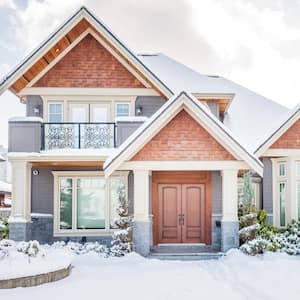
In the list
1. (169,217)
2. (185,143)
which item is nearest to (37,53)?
(185,143)

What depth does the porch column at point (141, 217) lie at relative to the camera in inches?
522

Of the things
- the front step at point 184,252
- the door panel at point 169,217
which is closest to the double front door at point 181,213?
the door panel at point 169,217

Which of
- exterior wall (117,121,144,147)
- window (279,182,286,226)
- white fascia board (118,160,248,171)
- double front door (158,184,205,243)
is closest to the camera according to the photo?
white fascia board (118,160,248,171)

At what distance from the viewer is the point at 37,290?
30.5ft

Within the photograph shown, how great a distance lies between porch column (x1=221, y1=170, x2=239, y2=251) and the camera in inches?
530

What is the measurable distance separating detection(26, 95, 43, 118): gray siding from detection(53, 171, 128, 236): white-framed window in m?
2.18

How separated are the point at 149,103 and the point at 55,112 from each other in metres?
3.30

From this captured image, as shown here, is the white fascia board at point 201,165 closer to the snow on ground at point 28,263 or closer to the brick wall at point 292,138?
the brick wall at point 292,138

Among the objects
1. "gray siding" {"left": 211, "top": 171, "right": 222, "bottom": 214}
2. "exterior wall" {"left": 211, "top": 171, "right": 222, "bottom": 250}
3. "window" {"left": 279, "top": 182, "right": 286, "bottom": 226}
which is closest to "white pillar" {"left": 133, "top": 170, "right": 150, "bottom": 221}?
"exterior wall" {"left": 211, "top": 171, "right": 222, "bottom": 250}

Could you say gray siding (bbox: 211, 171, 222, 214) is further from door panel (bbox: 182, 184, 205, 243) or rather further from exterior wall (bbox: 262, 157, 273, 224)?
exterior wall (bbox: 262, 157, 273, 224)

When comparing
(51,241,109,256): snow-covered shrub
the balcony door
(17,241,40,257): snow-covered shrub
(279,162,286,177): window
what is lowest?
(51,241,109,256): snow-covered shrub

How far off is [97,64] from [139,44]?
34.7 ft

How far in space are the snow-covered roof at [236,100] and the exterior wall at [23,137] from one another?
5053 mm

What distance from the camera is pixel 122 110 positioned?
16.0 m
